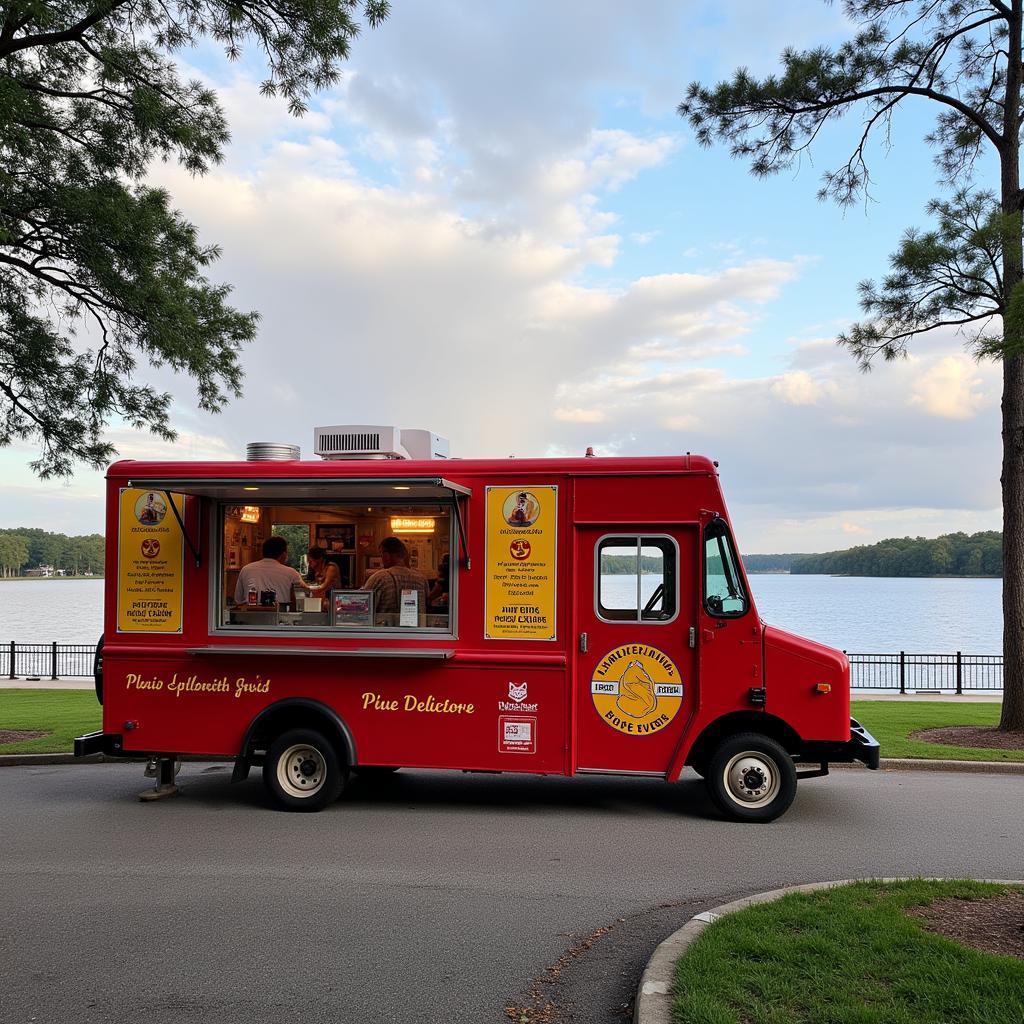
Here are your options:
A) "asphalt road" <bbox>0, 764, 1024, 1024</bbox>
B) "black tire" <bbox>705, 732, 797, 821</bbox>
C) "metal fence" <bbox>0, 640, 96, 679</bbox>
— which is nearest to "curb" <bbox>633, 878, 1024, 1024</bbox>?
"asphalt road" <bbox>0, 764, 1024, 1024</bbox>

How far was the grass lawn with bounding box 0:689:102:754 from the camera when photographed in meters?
11.3

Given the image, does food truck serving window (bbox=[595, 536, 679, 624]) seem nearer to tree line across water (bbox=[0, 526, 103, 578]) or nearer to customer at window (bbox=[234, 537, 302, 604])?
customer at window (bbox=[234, 537, 302, 604])

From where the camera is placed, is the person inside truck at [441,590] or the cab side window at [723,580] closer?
the cab side window at [723,580]

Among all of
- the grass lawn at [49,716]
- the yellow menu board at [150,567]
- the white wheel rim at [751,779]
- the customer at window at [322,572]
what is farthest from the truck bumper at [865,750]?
the grass lawn at [49,716]

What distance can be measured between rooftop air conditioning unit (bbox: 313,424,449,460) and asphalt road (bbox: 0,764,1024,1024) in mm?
3309

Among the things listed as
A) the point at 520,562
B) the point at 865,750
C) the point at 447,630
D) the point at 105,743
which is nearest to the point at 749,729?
the point at 865,750

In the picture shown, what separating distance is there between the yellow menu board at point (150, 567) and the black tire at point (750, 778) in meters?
5.15

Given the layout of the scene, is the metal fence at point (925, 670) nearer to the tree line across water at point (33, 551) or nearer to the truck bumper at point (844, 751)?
the truck bumper at point (844, 751)

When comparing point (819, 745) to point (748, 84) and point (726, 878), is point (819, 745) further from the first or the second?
point (748, 84)

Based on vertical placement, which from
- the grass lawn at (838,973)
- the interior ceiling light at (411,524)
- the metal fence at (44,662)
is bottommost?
the metal fence at (44,662)

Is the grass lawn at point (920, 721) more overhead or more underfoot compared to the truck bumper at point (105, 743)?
more underfoot

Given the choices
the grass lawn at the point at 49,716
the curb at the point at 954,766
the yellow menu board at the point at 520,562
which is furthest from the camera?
the grass lawn at the point at 49,716

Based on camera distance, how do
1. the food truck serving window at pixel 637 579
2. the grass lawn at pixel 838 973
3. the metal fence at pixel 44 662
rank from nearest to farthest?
the grass lawn at pixel 838 973
the food truck serving window at pixel 637 579
the metal fence at pixel 44 662

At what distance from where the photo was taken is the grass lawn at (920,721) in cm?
1059
